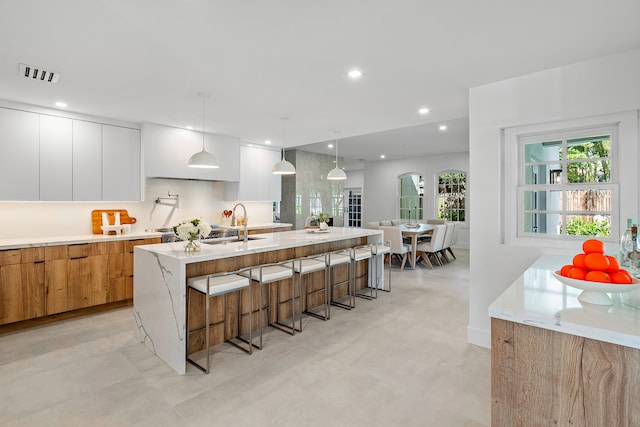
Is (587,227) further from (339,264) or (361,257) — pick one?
(339,264)

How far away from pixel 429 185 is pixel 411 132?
364 cm

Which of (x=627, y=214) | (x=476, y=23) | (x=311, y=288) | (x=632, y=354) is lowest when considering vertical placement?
(x=311, y=288)

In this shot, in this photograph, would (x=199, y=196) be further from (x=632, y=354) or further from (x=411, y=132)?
(x=632, y=354)

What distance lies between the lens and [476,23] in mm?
2113

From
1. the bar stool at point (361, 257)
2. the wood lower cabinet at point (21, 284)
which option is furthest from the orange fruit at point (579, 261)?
the wood lower cabinet at point (21, 284)

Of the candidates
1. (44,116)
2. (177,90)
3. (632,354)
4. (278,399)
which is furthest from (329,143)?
(632,354)

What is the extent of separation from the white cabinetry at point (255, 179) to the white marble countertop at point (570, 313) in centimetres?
520

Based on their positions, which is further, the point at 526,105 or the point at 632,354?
the point at 526,105

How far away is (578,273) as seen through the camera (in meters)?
1.44

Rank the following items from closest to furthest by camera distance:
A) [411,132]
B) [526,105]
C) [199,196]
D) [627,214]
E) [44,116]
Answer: [627,214]
[526,105]
[44,116]
[199,196]
[411,132]

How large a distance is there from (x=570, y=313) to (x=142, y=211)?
17.3ft

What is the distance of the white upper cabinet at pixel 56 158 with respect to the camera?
3.94m

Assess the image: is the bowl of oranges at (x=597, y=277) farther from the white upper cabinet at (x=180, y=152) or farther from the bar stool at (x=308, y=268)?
the white upper cabinet at (x=180, y=152)

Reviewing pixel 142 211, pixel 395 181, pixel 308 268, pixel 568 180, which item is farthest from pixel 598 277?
pixel 395 181
